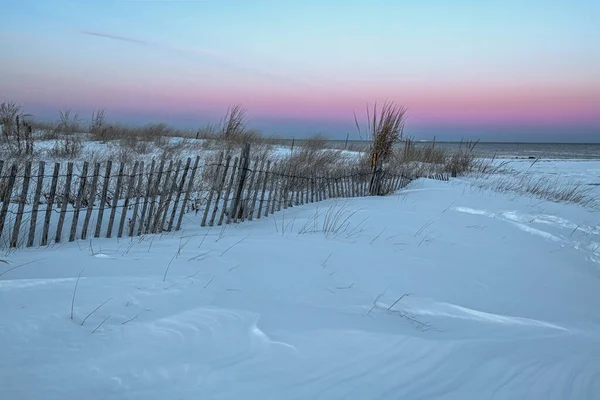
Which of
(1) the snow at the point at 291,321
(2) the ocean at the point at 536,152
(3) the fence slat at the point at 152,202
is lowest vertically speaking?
(1) the snow at the point at 291,321

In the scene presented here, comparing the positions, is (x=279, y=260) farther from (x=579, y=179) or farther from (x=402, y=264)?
(x=579, y=179)

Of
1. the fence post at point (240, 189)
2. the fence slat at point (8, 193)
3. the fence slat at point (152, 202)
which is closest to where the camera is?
the fence slat at point (8, 193)

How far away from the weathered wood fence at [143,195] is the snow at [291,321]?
1.49 feet

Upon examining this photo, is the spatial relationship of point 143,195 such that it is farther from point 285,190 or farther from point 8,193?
point 8,193

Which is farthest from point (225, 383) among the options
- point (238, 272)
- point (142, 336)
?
point (238, 272)

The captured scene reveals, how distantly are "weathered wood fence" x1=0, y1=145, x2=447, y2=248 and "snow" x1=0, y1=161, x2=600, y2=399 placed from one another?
17.9 inches

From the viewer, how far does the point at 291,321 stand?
2193 mm

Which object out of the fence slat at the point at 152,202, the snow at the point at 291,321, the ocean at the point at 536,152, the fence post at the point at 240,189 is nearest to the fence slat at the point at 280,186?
the fence post at the point at 240,189

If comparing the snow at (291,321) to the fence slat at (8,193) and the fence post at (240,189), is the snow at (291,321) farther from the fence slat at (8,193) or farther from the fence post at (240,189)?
the fence post at (240,189)

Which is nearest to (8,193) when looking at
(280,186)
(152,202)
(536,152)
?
(152,202)

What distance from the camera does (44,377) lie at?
1.51m

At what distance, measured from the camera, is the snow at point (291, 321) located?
64.9 inches

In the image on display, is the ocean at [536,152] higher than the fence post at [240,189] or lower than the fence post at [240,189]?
higher

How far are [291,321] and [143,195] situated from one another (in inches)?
175
